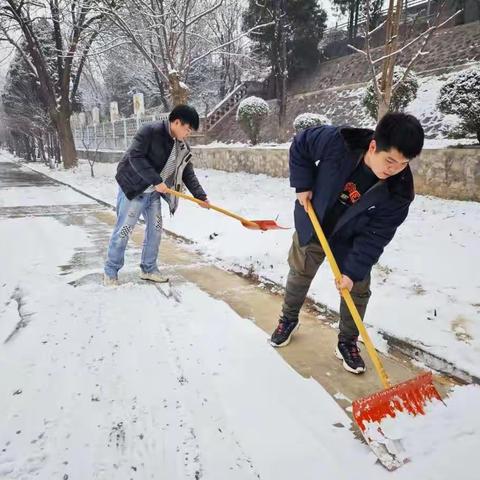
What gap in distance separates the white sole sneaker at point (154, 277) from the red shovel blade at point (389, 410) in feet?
8.28

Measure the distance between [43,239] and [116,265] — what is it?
8.30 ft

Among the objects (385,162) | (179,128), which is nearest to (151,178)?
(179,128)

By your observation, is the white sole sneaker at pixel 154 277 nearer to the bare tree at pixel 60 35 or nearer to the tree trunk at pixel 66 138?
the bare tree at pixel 60 35

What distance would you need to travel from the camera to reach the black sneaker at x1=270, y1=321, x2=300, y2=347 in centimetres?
288

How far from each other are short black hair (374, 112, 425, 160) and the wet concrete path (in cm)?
139

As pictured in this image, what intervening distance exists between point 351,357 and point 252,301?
1271mm

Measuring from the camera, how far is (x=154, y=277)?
4109 millimetres

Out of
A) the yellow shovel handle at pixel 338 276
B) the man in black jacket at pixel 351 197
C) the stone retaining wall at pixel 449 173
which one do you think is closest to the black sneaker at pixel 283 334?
the man in black jacket at pixel 351 197

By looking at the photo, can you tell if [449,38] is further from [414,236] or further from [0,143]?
[0,143]

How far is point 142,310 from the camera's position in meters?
3.42

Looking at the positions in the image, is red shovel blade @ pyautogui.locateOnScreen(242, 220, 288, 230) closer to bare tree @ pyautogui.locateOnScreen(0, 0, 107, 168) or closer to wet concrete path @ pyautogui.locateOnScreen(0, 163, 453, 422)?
wet concrete path @ pyautogui.locateOnScreen(0, 163, 453, 422)

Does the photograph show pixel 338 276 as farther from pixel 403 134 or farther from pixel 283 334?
pixel 403 134

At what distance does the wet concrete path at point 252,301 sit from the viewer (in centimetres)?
253

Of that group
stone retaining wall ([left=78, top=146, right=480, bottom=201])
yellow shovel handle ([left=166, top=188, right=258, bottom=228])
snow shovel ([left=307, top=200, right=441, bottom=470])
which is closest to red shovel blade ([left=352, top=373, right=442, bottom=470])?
snow shovel ([left=307, top=200, right=441, bottom=470])
